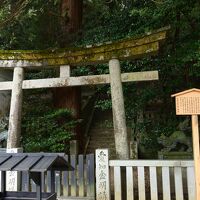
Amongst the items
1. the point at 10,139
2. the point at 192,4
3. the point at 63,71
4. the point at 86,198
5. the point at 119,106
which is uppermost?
the point at 192,4

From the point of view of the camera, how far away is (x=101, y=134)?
1349cm

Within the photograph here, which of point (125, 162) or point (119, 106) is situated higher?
point (119, 106)

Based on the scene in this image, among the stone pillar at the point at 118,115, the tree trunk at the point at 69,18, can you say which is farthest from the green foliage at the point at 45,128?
the tree trunk at the point at 69,18

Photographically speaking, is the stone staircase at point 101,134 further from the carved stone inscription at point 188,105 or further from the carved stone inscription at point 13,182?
the carved stone inscription at point 188,105

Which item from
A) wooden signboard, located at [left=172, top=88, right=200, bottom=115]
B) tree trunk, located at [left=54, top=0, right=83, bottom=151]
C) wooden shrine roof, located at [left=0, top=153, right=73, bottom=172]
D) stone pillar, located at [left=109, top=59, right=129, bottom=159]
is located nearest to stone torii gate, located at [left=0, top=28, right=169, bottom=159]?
stone pillar, located at [left=109, top=59, right=129, bottom=159]

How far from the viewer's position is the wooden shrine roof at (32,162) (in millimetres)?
3608

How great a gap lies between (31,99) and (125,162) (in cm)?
441

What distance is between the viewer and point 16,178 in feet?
20.2

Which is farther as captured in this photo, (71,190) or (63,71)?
(63,71)

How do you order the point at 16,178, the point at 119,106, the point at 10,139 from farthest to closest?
the point at 10,139, the point at 119,106, the point at 16,178

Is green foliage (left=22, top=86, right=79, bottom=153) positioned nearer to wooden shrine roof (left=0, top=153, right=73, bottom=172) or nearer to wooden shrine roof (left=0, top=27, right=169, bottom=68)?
wooden shrine roof (left=0, top=27, right=169, bottom=68)

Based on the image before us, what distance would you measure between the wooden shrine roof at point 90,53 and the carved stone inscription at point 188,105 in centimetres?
216

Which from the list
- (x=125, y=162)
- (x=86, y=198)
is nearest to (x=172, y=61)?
(x=125, y=162)

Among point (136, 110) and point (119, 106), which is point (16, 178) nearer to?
point (119, 106)
